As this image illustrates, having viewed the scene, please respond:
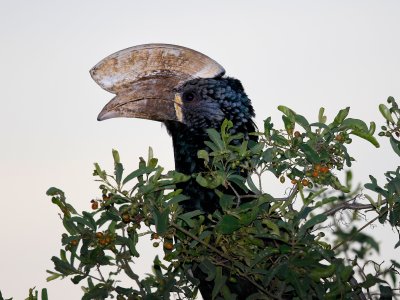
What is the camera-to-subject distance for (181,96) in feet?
22.8

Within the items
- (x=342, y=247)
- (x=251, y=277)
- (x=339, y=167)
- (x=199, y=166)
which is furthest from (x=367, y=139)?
(x=199, y=166)

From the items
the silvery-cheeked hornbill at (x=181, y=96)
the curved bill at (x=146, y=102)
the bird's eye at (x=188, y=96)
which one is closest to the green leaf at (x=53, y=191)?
the silvery-cheeked hornbill at (x=181, y=96)

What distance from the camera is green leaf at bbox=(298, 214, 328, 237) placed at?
4.37m

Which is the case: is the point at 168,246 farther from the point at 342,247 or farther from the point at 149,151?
the point at 342,247

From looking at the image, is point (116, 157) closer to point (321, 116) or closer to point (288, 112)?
point (288, 112)

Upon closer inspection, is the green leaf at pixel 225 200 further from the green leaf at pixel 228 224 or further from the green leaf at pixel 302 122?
the green leaf at pixel 302 122

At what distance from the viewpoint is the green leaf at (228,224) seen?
14.4ft

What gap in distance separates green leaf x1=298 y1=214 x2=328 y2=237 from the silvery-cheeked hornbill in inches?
76.6

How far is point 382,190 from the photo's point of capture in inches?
182

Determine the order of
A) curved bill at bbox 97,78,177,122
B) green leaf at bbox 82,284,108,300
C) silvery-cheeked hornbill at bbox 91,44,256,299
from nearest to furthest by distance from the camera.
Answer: green leaf at bbox 82,284,108,300 < silvery-cheeked hornbill at bbox 91,44,256,299 < curved bill at bbox 97,78,177,122

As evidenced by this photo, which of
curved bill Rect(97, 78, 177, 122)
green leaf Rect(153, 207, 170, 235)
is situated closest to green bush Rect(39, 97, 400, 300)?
green leaf Rect(153, 207, 170, 235)

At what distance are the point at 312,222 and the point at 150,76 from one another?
2701 millimetres

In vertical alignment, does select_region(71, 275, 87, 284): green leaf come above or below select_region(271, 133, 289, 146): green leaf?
below

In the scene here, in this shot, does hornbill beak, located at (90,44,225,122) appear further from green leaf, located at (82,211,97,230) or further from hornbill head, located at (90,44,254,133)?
green leaf, located at (82,211,97,230)
